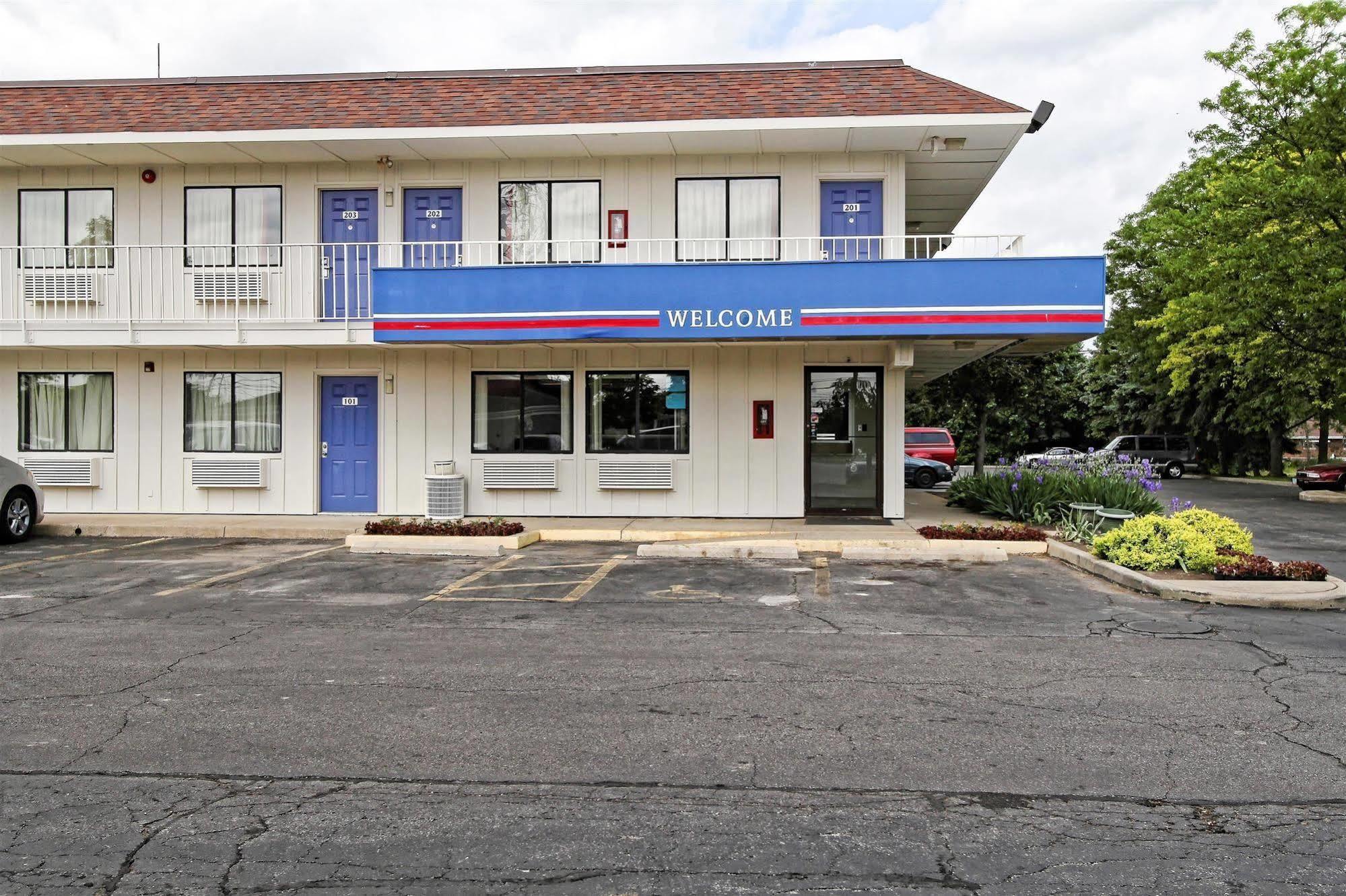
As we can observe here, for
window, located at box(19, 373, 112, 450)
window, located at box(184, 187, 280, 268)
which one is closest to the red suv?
window, located at box(184, 187, 280, 268)

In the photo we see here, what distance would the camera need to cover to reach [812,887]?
11.8ft

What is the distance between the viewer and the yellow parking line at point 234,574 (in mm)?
10234

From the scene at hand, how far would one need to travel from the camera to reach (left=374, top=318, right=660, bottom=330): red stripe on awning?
14.5 m

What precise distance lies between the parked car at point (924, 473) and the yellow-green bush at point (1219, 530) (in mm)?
16002

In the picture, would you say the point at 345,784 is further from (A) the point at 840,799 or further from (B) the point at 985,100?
(B) the point at 985,100

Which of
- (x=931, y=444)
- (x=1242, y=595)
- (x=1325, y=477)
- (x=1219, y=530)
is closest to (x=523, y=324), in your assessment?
(x=1219, y=530)

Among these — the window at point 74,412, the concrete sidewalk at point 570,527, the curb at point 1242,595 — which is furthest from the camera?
the window at point 74,412

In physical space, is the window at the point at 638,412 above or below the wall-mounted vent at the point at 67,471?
above

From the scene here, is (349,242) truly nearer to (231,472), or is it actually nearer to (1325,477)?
(231,472)

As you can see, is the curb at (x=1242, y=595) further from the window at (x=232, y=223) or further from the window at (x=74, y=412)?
the window at (x=74, y=412)

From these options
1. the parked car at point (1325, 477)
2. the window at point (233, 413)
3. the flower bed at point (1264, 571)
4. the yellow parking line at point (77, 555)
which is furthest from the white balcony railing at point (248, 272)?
the parked car at point (1325, 477)

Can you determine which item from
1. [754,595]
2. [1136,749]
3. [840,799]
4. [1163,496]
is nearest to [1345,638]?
[1136,749]

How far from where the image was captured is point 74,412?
17.2 m

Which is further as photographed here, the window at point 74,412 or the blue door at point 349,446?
the window at point 74,412
